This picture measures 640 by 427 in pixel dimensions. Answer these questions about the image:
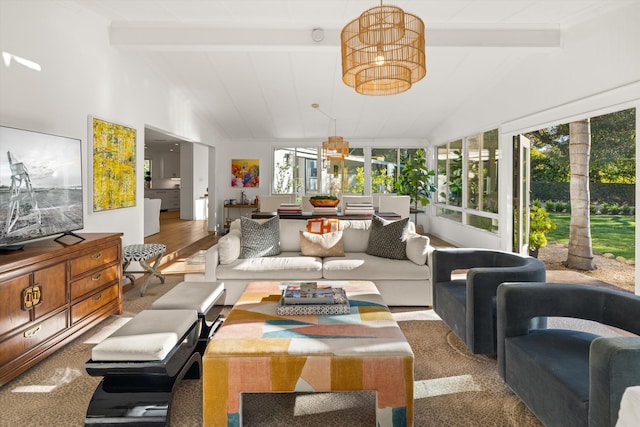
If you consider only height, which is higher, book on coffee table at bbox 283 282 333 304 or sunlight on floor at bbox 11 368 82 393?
book on coffee table at bbox 283 282 333 304

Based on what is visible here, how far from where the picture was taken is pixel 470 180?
736 cm

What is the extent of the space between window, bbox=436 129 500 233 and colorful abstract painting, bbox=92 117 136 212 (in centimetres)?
524

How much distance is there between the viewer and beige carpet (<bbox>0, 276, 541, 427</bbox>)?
1.98 metres

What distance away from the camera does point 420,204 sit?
33.0ft

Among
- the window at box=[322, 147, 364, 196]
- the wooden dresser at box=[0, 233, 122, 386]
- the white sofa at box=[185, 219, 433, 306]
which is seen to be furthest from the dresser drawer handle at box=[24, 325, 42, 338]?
the window at box=[322, 147, 364, 196]

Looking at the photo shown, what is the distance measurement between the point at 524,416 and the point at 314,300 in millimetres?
1250

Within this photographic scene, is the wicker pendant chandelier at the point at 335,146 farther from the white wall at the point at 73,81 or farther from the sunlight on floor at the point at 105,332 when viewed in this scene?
the sunlight on floor at the point at 105,332

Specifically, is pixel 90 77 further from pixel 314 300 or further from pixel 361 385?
pixel 361 385

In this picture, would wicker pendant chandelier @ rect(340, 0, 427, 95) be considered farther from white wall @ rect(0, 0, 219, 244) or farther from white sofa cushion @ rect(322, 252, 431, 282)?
white wall @ rect(0, 0, 219, 244)

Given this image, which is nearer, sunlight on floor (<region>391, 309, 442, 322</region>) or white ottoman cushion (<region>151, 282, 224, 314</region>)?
white ottoman cushion (<region>151, 282, 224, 314</region>)

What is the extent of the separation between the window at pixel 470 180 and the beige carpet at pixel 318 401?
14.1 feet

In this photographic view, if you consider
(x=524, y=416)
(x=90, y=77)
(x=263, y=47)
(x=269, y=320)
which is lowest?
(x=524, y=416)

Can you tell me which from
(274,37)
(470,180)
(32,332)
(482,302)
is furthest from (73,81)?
(470,180)

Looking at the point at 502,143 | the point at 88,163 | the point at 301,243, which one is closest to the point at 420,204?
the point at 502,143
